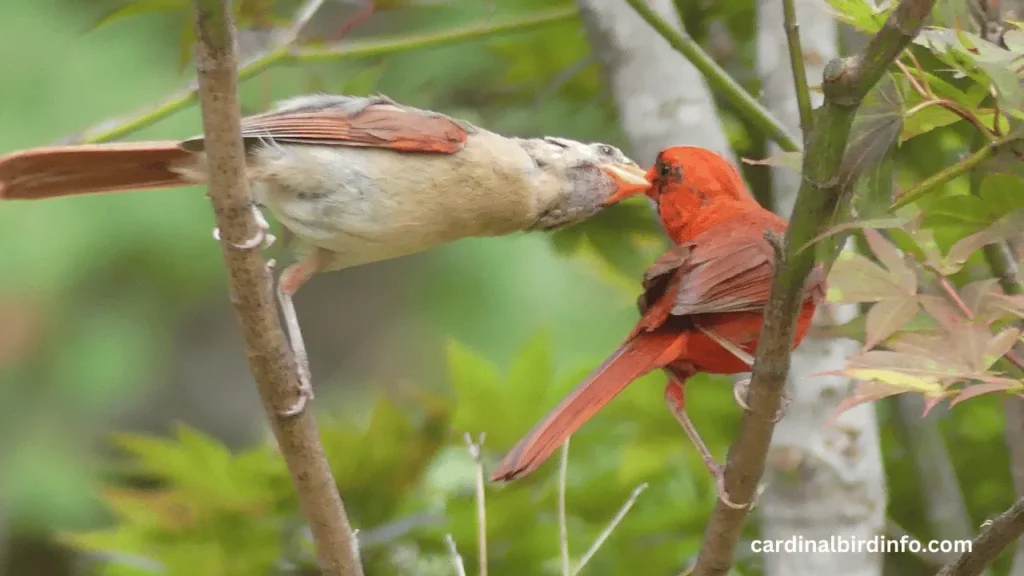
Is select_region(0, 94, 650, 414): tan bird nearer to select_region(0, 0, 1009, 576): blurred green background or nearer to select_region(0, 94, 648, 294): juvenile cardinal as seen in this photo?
select_region(0, 94, 648, 294): juvenile cardinal

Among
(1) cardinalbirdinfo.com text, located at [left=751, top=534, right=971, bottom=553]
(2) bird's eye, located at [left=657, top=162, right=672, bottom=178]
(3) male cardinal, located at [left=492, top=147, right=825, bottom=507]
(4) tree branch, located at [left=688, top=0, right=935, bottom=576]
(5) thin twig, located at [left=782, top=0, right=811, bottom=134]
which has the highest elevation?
(2) bird's eye, located at [left=657, top=162, right=672, bottom=178]

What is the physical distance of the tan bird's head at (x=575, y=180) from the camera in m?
1.75

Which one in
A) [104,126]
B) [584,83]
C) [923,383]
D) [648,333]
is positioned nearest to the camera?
[923,383]

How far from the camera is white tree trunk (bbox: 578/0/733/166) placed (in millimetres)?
1929

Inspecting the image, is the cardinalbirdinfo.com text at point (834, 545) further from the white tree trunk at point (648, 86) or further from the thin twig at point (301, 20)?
the thin twig at point (301, 20)

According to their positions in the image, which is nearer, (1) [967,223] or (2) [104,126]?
(1) [967,223]

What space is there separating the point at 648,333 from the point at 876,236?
285 mm

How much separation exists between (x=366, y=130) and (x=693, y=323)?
23.7 inches

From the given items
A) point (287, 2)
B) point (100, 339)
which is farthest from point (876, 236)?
point (100, 339)

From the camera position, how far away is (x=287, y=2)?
2.54m

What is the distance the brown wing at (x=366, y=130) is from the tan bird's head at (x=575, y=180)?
0.44 feet

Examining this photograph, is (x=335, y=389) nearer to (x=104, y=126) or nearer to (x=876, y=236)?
(x=104, y=126)

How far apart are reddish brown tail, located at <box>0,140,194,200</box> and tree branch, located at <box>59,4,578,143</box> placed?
0.57ft

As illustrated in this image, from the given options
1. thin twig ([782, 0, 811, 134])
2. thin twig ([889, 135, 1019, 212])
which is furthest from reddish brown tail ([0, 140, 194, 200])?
thin twig ([889, 135, 1019, 212])
